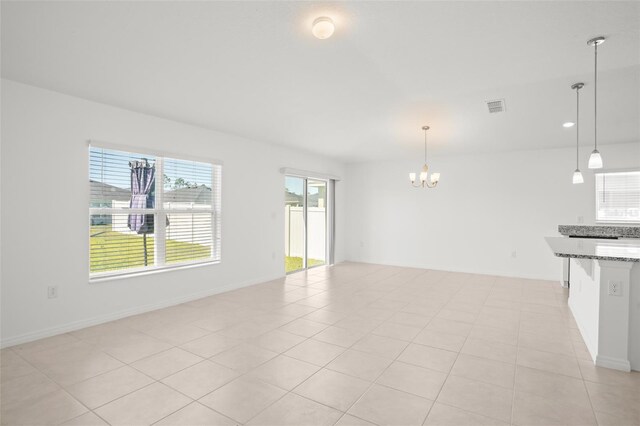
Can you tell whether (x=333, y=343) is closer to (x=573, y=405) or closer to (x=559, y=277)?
(x=573, y=405)

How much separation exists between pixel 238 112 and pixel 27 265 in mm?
2621

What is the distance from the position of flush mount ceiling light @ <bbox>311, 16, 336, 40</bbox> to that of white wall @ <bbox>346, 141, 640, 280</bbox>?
17.6ft

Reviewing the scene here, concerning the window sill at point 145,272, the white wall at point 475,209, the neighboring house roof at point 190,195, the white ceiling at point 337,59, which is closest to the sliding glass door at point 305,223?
the white wall at point 475,209

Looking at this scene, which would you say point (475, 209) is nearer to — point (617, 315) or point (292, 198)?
point (292, 198)

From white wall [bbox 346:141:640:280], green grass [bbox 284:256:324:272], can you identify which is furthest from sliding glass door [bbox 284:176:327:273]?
white wall [bbox 346:141:640:280]

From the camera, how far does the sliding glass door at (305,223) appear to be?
6652 millimetres

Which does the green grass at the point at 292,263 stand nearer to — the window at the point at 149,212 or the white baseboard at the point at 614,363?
the window at the point at 149,212

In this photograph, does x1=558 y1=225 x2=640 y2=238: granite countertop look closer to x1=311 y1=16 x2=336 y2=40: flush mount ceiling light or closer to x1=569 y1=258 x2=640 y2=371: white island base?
x1=569 y1=258 x2=640 y2=371: white island base

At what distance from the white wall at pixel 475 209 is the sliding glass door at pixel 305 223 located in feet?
2.95

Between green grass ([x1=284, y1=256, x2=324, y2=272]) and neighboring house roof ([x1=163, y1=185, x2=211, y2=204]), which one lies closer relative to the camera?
neighboring house roof ([x1=163, y1=185, x2=211, y2=204])

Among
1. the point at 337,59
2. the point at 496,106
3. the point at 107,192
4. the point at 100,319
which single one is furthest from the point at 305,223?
the point at 337,59

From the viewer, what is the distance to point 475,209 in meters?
6.60

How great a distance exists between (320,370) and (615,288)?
7.96 ft

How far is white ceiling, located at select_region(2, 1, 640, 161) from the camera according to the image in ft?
6.66
